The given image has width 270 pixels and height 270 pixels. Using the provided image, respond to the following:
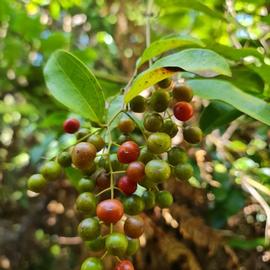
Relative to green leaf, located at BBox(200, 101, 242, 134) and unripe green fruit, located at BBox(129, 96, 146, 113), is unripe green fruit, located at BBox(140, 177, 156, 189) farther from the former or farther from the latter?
green leaf, located at BBox(200, 101, 242, 134)

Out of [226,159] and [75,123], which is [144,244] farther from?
[75,123]

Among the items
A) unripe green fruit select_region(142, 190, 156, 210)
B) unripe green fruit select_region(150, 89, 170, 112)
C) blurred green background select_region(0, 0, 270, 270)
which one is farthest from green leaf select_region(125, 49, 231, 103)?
blurred green background select_region(0, 0, 270, 270)

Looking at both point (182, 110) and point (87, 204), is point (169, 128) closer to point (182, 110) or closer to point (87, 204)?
point (182, 110)

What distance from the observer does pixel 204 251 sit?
4.52 feet

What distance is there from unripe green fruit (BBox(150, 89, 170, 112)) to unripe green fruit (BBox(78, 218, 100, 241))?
204mm

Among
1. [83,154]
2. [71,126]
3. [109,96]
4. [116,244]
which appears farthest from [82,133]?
[109,96]

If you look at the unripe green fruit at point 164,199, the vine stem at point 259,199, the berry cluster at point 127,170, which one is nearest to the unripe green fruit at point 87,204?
the berry cluster at point 127,170

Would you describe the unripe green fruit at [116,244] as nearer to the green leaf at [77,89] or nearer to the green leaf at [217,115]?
the green leaf at [77,89]

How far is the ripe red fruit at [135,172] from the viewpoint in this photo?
0.73m

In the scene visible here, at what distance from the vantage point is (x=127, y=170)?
2.42 feet

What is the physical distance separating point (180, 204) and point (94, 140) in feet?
2.25

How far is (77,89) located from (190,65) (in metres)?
0.23

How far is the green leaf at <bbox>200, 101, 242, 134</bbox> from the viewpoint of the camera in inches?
39.4

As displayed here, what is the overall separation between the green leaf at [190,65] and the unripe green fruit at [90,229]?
0.22m
